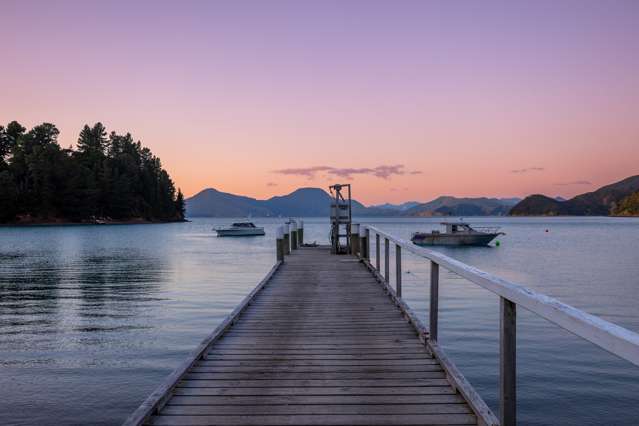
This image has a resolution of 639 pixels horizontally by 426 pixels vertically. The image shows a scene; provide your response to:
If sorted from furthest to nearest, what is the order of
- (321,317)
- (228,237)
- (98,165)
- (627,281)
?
1. (98,165)
2. (228,237)
3. (627,281)
4. (321,317)

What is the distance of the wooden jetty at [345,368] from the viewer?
3.65m

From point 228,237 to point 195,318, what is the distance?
66.3 meters

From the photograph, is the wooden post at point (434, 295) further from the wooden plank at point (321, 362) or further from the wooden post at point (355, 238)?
the wooden post at point (355, 238)

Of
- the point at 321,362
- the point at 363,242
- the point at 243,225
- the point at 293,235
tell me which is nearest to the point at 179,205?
the point at 243,225

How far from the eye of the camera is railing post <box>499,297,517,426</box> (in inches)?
142

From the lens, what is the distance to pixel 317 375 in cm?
548

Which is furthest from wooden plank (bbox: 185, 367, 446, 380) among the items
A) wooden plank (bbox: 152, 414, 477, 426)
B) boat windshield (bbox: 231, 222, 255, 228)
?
boat windshield (bbox: 231, 222, 255, 228)

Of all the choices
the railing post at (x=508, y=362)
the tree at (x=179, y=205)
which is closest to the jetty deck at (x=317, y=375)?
the railing post at (x=508, y=362)

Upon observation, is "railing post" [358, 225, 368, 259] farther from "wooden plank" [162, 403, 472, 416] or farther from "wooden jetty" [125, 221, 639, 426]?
"wooden plank" [162, 403, 472, 416]

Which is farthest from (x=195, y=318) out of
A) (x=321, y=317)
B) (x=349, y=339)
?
(x=349, y=339)

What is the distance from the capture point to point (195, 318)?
620 inches

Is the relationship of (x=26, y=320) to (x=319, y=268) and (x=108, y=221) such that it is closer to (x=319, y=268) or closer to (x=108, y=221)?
(x=319, y=268)

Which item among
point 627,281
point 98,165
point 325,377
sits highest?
point 98,165

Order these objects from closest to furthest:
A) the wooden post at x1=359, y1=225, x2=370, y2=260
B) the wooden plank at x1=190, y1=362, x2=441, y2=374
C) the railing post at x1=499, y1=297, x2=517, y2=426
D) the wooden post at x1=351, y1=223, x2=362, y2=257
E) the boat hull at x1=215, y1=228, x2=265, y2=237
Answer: the railing post at x1=499, y1=297, x2=517, y2=426 < the wooden plank at x1=190, y1=362, x2=441, y2=374 < the wooden post at x1=359, y1=225, x2=370, y2=260 < the wooden post at x1=351, y1=223, x2=362, y2=257 < the boat hull at x1=215, y1=228, x2=265, y2=237
